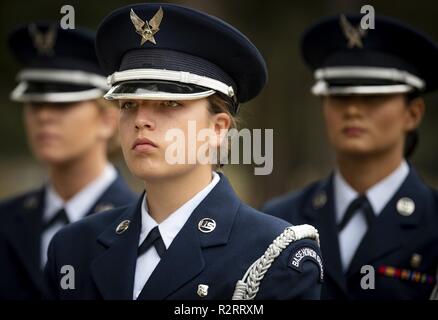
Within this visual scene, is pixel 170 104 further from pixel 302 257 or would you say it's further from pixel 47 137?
pixel 47 137

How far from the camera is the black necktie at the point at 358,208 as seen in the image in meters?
5.48

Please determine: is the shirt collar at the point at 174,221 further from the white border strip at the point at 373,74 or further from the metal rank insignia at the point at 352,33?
the metal rank insignia at the point at 352,33

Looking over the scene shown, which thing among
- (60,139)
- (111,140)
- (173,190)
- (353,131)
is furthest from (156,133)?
(111,140)

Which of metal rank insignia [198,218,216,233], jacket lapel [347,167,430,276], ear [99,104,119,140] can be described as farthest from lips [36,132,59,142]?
metal rank insignia [198,218,216,233]

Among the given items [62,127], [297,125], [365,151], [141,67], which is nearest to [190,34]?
[141,67]

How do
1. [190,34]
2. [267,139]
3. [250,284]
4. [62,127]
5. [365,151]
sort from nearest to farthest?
[250,284] → [190,34] → [267,139] → [365,151] → [62,127]

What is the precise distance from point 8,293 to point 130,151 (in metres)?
2.47

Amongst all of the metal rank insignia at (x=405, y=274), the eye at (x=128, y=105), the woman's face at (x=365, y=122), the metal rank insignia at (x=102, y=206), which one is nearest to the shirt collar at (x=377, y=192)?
the woman's face at (x=365, y=122)

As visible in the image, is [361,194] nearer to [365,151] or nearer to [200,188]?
[365,151]

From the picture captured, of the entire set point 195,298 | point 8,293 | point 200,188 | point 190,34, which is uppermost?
point 190,34

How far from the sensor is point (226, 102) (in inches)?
158

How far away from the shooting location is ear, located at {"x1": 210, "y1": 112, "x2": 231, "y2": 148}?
395 cm

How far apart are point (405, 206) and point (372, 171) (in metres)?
0.34

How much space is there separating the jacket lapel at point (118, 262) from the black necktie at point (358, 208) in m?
1.87
